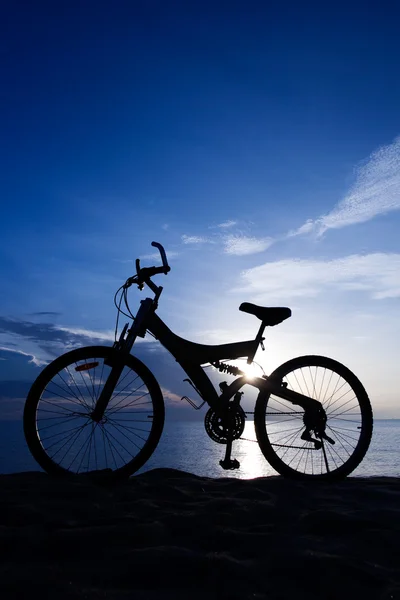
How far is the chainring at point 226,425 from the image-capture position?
16.4 feet

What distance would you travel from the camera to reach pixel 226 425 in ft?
16.4

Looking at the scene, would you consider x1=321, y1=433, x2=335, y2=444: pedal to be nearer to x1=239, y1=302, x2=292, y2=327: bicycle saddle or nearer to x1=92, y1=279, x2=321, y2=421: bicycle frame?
x1=92, y1=279, x2=321, y2=421: bicycle frame

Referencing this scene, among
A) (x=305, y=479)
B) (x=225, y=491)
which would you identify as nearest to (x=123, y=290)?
(x=225, y=491)

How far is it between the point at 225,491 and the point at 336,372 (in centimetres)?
210

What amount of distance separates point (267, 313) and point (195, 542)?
2966 millimetres

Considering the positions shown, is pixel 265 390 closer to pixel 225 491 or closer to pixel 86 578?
pixel 225 491

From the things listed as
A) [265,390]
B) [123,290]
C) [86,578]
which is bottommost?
[86,578]

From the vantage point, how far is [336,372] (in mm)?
5531

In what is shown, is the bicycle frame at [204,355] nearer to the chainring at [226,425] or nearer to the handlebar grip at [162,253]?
the chainring at [226,425]

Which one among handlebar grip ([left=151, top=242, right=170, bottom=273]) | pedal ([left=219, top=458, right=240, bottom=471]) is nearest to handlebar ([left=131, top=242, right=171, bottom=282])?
handlebar grip ([left=151, top=242, right=170, bottom=273])

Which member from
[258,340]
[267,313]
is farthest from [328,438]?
[267,313]

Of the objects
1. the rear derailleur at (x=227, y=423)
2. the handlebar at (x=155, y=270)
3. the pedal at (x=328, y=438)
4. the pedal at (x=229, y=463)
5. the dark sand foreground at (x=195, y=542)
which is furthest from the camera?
the handlebar at (x=155, y=270)

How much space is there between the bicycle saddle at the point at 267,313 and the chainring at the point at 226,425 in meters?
1.03

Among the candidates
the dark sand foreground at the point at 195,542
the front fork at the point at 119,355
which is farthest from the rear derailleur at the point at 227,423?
the front fork at the point at 119,355
